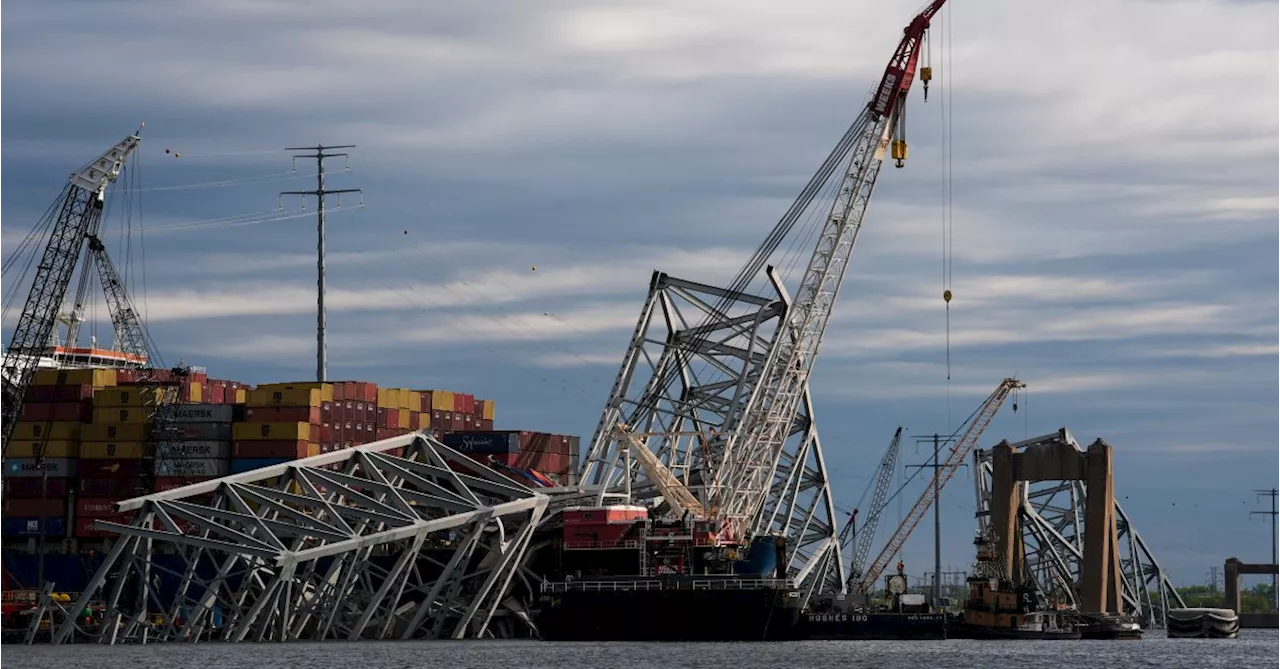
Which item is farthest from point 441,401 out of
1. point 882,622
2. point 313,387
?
point 882,622

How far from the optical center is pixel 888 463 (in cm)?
19875

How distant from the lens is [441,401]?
160625 millimetres

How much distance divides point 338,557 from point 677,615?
61.6 ft

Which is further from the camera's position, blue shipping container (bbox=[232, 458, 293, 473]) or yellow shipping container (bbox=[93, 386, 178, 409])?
yellow shipping container (bbox=[93, 386, 178, 409])

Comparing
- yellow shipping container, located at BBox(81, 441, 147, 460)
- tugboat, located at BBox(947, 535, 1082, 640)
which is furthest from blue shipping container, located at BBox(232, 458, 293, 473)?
tugboat, located at BBox(947, 535, 1082, 640)

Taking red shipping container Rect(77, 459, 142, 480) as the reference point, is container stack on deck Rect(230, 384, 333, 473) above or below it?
above

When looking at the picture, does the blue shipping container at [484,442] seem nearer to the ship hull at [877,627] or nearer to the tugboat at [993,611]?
the ship hull at [877,627]

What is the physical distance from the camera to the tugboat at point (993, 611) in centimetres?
12825

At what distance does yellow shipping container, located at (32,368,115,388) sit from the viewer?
14734 cm

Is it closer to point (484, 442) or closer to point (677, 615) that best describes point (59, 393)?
point (484, 442)

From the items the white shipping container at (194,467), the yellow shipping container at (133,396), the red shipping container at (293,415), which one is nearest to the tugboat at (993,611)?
the red shipping container at (293,415)

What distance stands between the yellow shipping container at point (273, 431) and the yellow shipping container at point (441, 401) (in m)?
18.0

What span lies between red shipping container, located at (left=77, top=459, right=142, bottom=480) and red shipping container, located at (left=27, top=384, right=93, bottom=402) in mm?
5057

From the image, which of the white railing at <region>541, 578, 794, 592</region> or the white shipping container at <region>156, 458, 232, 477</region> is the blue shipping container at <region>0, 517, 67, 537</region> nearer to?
the white shipping container at <region>156, 458, 232, 477</region>
